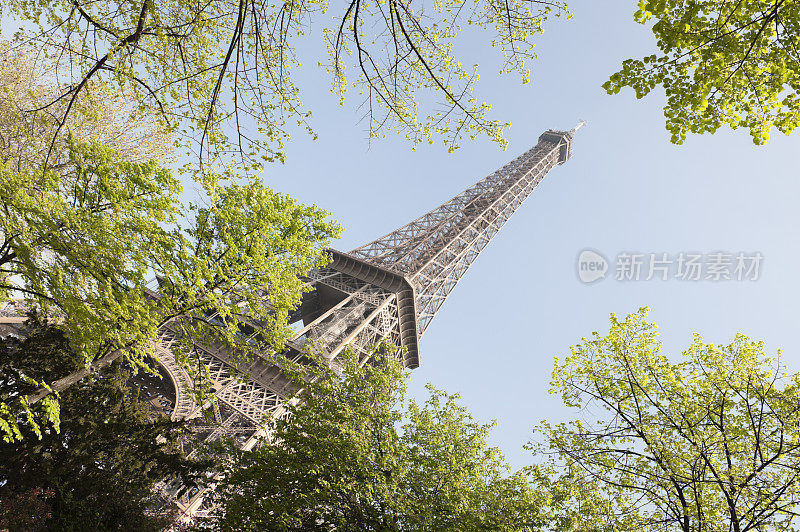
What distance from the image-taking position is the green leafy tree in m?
8.43

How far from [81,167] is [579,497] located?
544 inches

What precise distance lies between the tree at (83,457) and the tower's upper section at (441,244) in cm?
2217

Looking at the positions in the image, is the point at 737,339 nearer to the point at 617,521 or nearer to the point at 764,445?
the point at 764,445

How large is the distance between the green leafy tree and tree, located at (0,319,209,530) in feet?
7.76

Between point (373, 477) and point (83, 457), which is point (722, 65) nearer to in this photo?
point (373, 477)

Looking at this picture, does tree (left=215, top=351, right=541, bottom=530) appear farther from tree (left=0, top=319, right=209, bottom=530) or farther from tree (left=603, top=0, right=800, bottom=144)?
tree (left=603, top=0, right=800, bottom=144)

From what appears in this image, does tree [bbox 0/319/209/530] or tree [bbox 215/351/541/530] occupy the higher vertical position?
tree [bbox 215/351/541/530]

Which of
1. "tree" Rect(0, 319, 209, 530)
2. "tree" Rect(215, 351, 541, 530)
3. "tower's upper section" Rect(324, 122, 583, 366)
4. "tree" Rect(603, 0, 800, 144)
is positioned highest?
"tower's upper section" Rect(324, 122, 583, 366)

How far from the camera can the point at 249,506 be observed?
11180mm

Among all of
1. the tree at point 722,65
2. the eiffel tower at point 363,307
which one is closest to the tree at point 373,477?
the eiffel tower at point 363,307

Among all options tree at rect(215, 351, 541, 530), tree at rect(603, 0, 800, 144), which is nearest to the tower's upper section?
tree at rect(215, 351, 541, 530)

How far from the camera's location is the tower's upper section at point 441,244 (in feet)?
118

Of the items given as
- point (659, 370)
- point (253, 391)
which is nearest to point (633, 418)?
point (659, 370)

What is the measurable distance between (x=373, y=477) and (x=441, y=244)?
1308 inches
